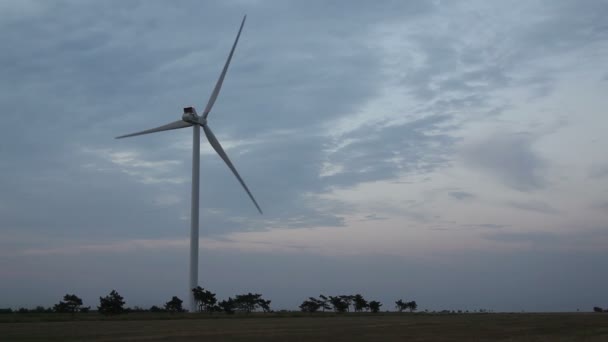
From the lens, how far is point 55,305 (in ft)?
277

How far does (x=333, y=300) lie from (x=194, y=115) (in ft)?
141

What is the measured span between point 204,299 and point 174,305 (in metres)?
8.05

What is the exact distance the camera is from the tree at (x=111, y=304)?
8439cm

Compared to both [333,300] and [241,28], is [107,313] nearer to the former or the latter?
[333,300]

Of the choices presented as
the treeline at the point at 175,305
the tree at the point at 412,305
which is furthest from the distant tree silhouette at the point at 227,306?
the tree at the point at 412,305

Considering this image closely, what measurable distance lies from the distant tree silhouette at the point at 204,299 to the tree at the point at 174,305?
584 centimetres

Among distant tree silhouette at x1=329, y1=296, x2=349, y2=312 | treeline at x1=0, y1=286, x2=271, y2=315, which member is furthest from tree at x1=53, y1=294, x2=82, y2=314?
distant tree silhouette at x1=329, y1=296, x2=349, y2=312

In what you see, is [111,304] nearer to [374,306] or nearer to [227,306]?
[227,306]

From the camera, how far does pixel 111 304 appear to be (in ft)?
278

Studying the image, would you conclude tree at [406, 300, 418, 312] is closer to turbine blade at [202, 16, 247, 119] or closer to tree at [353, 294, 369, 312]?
tree at [353, 294, 369, 312]

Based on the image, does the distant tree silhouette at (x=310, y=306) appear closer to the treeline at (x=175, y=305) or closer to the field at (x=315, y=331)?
the treeline at (x=175, y=305)

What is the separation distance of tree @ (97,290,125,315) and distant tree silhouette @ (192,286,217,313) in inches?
445

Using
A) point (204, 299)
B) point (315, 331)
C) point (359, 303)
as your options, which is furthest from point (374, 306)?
point (315, 331)

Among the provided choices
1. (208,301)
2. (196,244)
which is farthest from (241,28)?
(208,301)
